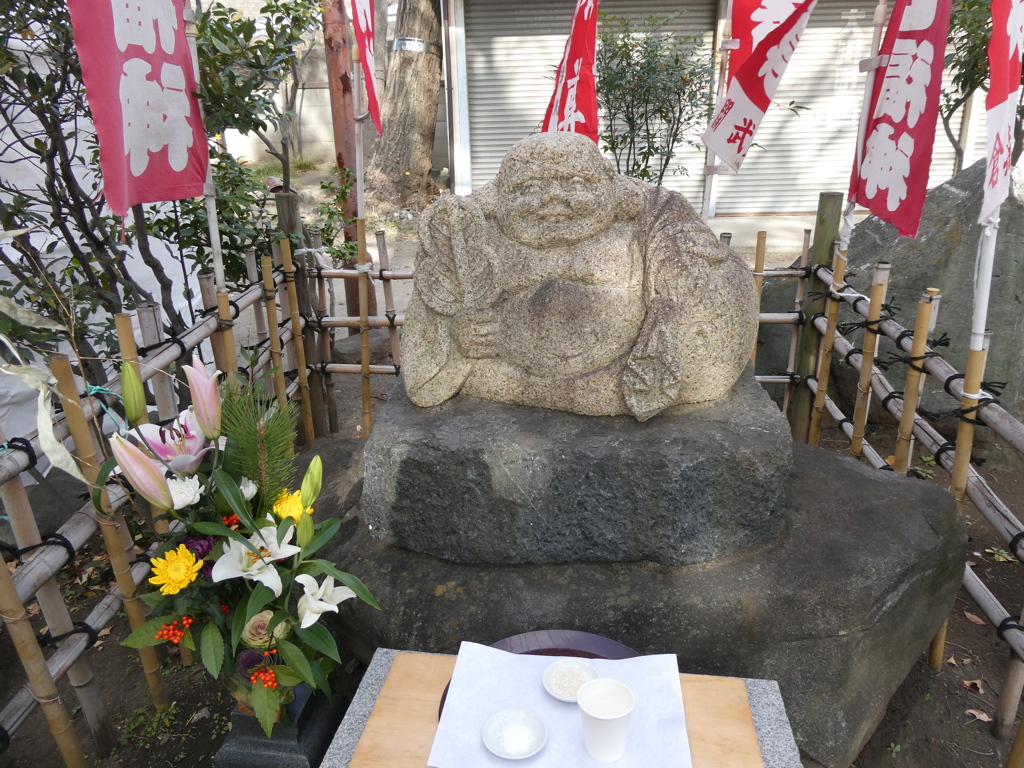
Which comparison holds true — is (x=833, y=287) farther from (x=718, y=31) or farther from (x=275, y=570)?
(x=718, y=31)

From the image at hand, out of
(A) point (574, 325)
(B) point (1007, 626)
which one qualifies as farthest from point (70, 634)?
(B) point (1007, 626)

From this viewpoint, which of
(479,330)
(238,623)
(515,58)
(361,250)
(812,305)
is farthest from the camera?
(515,58)

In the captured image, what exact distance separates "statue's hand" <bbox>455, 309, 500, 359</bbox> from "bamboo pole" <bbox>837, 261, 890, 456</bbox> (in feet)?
5.15

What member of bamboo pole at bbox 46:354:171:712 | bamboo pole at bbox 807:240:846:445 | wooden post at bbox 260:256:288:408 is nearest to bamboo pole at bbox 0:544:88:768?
bamboo pole at bbox 46:354:171:712

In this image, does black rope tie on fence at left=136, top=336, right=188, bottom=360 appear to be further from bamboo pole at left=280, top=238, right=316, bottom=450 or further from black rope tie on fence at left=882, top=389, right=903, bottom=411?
black rope tie on fence at left=882, top=389, right=903, bottom=411

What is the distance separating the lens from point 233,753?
2125mm

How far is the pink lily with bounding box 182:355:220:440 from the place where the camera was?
1.71m

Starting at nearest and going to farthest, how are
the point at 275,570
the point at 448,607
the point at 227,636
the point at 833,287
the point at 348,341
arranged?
1. the point at 275,570
2. the point at 227,636
3. the point at 448,607
4. the point at 833,287
5. the point at 348,341

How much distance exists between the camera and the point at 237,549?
1.80 metres

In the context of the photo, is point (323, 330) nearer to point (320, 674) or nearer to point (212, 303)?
point (212, 303)

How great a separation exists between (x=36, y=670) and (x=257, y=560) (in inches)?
37.1

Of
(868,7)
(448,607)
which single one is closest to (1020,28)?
(448,607)

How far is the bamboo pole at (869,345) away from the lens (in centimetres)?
306

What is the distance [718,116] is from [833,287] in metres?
0.98
